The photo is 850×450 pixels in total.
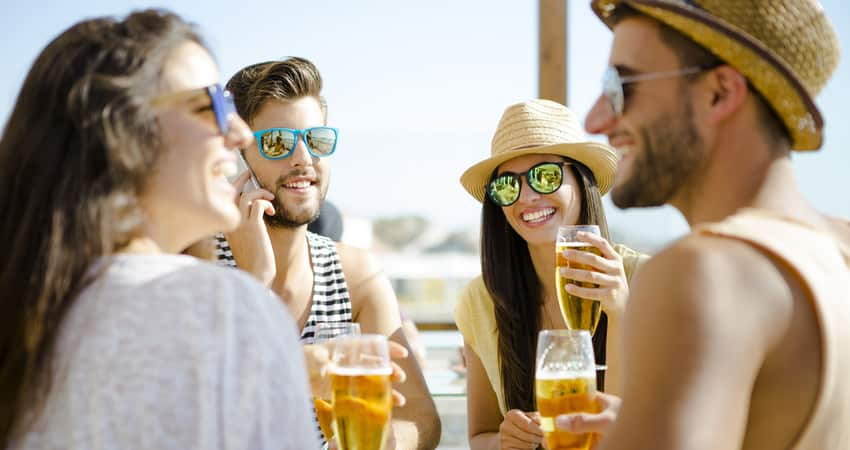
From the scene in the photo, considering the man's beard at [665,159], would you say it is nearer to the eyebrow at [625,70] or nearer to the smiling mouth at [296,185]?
the eyebrow at [625,70]

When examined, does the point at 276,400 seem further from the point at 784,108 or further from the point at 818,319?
the point at 784,108

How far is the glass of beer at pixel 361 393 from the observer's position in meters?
1.77

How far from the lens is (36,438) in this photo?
1.26 meters

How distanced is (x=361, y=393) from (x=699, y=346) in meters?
0.69

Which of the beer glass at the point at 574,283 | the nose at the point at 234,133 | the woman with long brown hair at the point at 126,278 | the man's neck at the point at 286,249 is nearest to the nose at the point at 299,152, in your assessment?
the man's neck at the point at 286,249

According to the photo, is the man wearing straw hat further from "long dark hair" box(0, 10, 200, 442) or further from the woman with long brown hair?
"long dark hair" box(0, 10, 200, 442)

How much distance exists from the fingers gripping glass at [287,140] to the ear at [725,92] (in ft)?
5.68

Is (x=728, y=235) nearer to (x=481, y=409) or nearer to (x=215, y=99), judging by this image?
(x=215, y=99)

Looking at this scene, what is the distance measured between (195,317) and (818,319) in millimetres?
912

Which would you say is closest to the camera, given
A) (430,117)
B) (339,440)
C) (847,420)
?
(847,420)

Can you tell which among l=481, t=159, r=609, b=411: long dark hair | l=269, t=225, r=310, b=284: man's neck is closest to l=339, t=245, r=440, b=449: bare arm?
l=269, t=225, r=310, b=284: man's neck

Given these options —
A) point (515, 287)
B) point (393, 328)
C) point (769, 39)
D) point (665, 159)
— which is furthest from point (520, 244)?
point (769, 39)

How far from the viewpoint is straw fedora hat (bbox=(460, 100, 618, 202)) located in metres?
3.12

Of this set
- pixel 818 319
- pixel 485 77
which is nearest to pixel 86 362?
pixel 818 319
